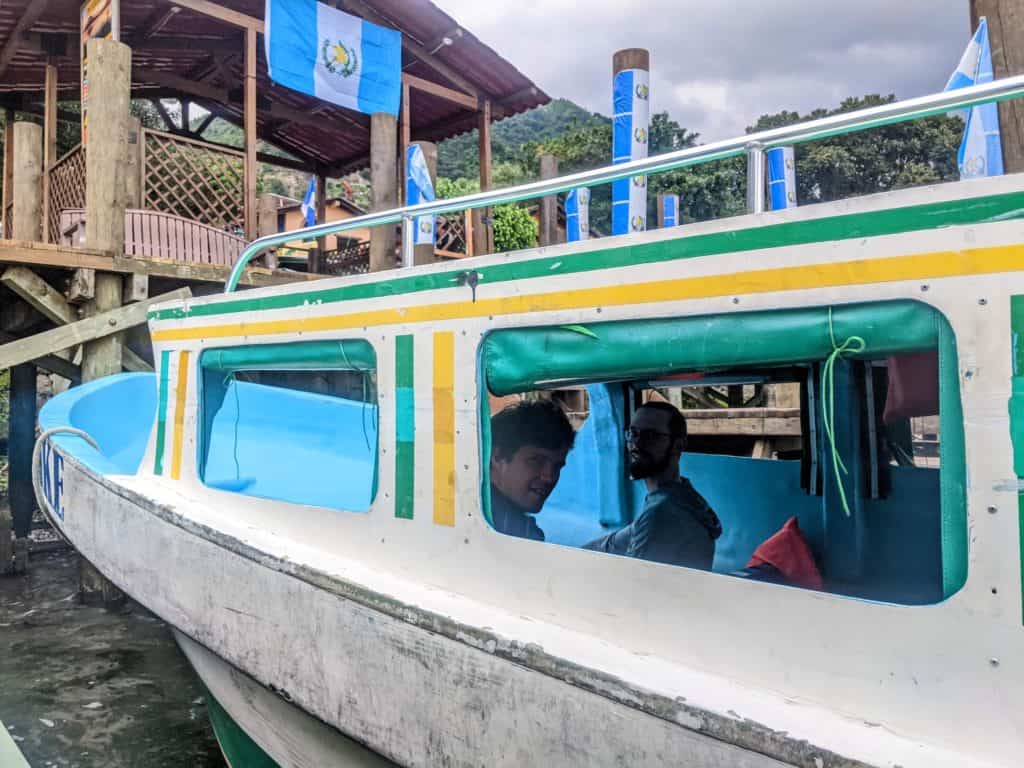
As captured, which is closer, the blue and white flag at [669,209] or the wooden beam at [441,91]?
the blue and white flag at [669,209]

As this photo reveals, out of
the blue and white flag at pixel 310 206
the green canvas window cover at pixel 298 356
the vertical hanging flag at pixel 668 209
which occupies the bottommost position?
the green canvas window cover at pixel 298 356

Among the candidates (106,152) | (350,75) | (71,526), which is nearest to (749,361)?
(71,526)

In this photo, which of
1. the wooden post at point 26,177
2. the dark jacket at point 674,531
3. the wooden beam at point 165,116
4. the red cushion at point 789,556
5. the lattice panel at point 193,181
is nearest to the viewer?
the dark jacket at point 674,531

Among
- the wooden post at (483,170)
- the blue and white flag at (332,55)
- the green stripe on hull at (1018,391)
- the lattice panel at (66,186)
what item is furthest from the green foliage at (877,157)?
the green stripe on hull at (1018,391)

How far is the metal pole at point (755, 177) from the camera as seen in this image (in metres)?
1.72

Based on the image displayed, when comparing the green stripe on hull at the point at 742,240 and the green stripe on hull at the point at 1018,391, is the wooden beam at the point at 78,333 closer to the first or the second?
the green stripe on hull at the point at 742,240

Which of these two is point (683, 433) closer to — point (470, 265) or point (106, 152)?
point (470, 265)

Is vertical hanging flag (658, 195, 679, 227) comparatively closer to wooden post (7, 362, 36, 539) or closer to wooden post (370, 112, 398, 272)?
wooden post (370, 112, 398, 272)

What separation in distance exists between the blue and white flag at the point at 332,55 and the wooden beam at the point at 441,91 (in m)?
1.11

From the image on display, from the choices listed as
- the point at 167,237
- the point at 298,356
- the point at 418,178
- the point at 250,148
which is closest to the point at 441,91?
the point at 250,148

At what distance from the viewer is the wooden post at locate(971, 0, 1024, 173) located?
250 cm

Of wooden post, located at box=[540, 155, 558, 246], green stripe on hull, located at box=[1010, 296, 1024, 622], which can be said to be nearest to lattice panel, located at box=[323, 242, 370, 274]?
wooden post, located at box=[540, 155, 558, 246]

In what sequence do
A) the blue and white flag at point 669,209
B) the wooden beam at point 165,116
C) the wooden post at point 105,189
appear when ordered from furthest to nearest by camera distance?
1. the wooden beam at point 165,116
2. the blue and white flag at point 669,209
3. the wooden post at point 105,189

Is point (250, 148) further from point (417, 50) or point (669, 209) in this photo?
point (669, 209)
